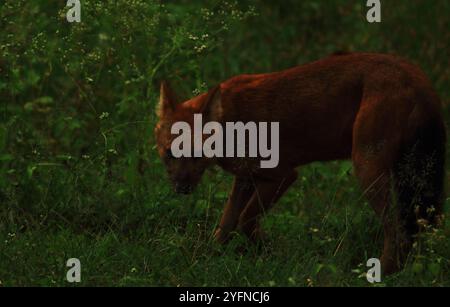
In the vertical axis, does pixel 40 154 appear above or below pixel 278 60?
below

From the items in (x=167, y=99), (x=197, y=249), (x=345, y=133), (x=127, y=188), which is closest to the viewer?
(x=197, y=249)

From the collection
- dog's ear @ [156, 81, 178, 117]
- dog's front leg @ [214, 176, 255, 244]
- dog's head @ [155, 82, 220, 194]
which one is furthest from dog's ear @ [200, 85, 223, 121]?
dog's front leg @ [214, 176, 255, 244]

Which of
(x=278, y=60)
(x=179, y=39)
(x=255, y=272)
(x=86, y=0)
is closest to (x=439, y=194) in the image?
(x=255, y=272)

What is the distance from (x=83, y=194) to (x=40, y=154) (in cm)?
44

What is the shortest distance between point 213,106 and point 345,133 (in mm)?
839

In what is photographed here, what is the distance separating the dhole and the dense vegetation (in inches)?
7.9

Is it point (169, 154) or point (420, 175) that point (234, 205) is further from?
point (420, 175)

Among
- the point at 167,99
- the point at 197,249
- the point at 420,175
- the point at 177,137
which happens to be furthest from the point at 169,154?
the point at 420,175

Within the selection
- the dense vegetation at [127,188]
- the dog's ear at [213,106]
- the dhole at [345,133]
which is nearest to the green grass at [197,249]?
the dense vegetation at [127,188]

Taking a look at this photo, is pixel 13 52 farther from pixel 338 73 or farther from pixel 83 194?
pixel 338 73

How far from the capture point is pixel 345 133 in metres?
7.28

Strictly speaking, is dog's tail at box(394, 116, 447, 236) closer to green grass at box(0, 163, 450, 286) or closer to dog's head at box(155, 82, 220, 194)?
green grass at box(0, 163, 450, 286)

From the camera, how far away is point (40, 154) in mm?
7934

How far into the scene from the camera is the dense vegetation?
21.7 ft
